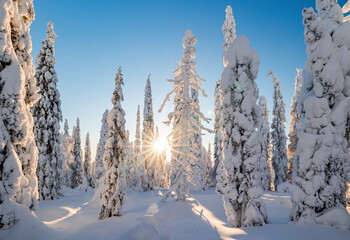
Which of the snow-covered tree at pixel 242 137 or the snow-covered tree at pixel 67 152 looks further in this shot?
the snow-covered tree at pixel 67 152

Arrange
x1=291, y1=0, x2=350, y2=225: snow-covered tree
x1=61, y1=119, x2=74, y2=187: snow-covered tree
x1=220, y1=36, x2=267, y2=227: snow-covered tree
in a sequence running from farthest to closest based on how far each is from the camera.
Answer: x1=61, y1=119, x2=74, y2=187: snow-covered tree
x1=220, y1=36, x2=267, y2=227: snow-covered tree
x1=291, y1=0, x2=350, y2=225: snow-covered tree

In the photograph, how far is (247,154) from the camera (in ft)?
23.5

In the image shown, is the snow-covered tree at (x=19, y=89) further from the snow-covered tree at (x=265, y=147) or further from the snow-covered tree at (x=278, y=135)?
the snow-covered tree at (x=278, y=135)

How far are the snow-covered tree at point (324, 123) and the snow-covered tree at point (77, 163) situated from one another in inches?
1373

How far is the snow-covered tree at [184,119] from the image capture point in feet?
37.0

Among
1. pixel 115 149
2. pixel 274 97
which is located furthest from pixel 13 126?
pixel 274 97

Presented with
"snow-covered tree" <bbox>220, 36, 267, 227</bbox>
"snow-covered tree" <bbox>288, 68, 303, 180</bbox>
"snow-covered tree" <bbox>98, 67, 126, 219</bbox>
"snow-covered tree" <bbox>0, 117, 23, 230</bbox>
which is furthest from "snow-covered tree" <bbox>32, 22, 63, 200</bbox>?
"snow-covered tree" <bbox>288, 68, 303, 180</bbox>

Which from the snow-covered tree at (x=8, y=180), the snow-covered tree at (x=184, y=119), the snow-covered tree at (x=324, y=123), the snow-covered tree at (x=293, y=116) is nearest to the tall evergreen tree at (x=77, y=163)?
the snow-covered tree at (x=184, y=119)

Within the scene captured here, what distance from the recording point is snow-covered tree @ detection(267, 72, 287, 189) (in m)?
27.3

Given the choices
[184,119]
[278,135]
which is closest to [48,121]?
[184,119]

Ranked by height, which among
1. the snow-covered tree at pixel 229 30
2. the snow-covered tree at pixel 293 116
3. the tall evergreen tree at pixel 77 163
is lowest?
the tall evergreen tree at pixel 77 163

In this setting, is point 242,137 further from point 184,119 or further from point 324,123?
point 184,119

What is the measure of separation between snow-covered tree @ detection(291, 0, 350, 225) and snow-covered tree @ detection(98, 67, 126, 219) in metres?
6.76

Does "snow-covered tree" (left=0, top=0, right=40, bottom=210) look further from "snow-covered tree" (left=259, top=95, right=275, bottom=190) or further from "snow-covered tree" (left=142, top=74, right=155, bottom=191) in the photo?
"snow-covered tree" (left=259, top=95, right=275, bottom=190)
